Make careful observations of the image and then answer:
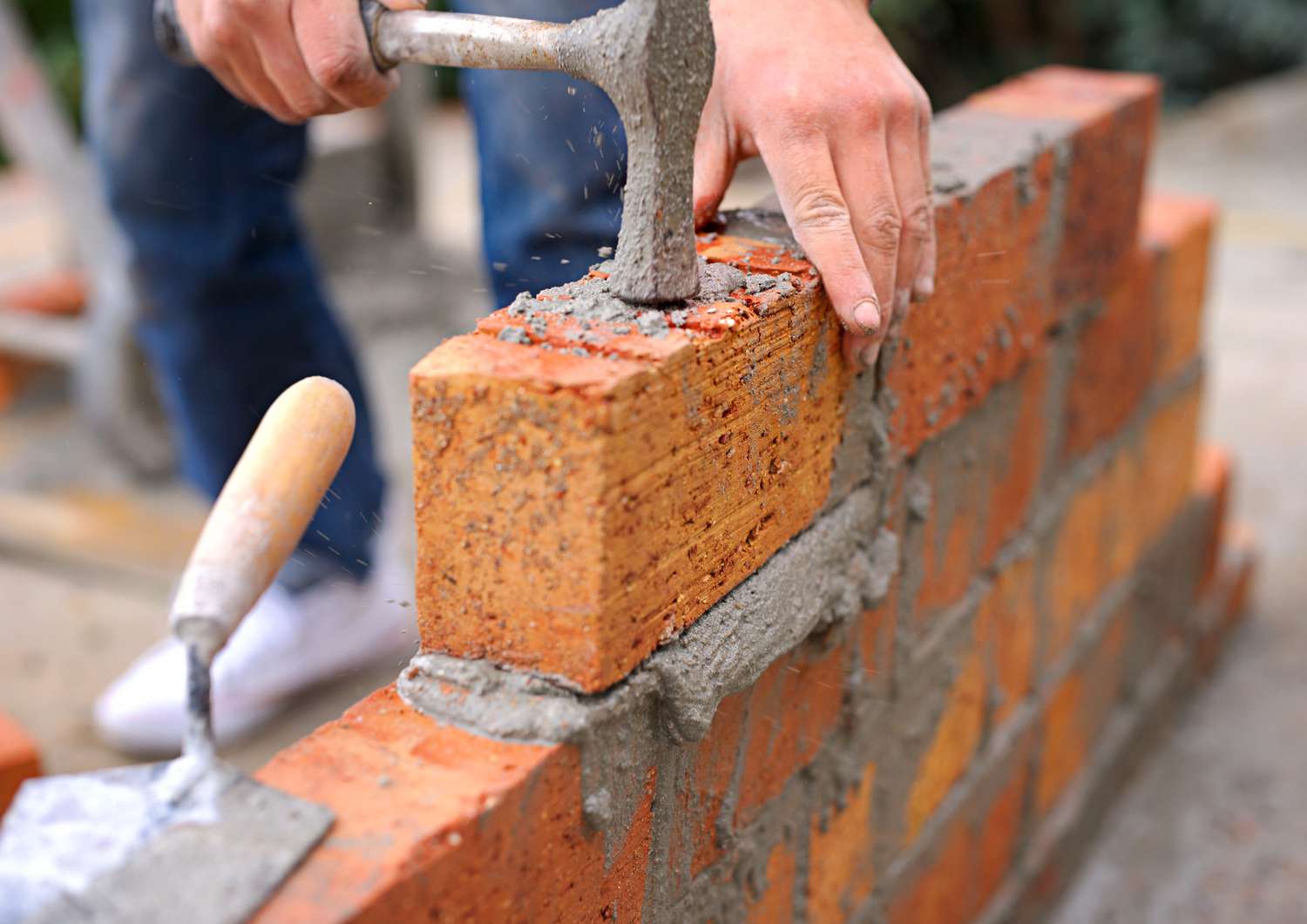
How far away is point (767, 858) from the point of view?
1.34m

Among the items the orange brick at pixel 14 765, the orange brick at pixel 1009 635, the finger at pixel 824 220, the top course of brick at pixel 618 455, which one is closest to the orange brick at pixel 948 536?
the orange brick at pixel 1009 635

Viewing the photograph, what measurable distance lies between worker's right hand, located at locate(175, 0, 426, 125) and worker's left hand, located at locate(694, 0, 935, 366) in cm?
33

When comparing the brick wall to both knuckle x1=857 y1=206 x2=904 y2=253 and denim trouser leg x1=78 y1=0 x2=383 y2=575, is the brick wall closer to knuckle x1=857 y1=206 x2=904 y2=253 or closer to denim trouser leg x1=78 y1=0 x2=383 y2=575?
knuckle x1=857 y1=206 x2=904 y2=253

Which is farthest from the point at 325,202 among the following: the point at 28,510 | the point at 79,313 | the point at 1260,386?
the point at 1260,386

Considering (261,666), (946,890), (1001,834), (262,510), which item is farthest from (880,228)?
(261,666)

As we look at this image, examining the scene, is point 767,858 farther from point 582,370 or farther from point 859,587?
point 582,370

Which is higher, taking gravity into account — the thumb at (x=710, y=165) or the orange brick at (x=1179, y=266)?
the thumb at (x=710, y=165)

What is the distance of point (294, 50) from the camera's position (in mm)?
1311

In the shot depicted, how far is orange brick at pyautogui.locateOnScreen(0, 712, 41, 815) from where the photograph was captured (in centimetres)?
161

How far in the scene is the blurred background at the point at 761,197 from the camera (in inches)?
96.0

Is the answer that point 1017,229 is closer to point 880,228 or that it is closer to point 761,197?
point 761,197

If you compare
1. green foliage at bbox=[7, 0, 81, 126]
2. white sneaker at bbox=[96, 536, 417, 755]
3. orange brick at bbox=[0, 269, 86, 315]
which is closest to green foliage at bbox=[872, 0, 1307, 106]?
orange brick at bbox=[0, 269, 86, 315]

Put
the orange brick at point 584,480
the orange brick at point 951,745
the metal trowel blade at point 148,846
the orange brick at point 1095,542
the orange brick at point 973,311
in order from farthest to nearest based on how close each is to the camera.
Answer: the orange brick at point 1095,542, the orange brick at point 951,745, the orange brick at point 973,311, the orange brick at point 584,480, the metal trowel blade at point 148,846

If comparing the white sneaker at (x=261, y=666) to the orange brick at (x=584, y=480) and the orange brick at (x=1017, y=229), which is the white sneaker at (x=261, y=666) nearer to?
the orange brick at (x=1017, y=229)
